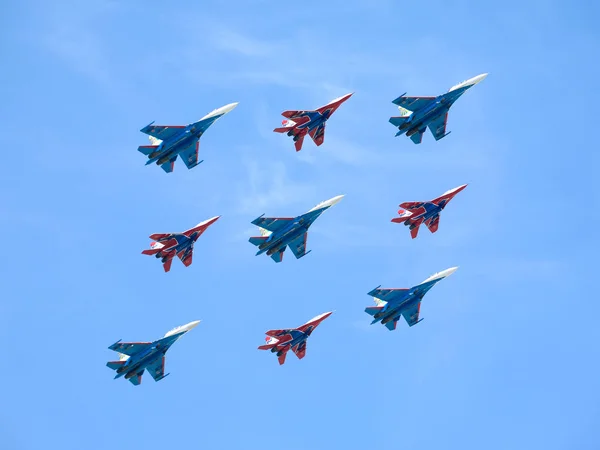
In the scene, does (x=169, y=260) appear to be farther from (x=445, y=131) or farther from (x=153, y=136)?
(x=445, y=131)

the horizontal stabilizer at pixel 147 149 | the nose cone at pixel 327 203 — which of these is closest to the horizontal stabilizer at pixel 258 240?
the nose cone at pixel 327 203

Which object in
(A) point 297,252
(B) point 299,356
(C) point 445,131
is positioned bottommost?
(B) point 299,356

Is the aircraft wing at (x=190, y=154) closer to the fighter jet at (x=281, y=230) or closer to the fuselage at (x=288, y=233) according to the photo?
the fighter jet at (x=281, y=230)

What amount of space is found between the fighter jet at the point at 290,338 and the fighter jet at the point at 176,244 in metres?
12.5

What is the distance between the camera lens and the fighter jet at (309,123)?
12838cm

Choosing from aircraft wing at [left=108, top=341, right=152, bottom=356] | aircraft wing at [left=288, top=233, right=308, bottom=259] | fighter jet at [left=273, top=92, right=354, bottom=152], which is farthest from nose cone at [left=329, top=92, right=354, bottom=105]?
aircraft wing at [left=108, top=341, right=152, bottom=356]

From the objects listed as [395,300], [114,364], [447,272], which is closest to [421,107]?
[447,272]

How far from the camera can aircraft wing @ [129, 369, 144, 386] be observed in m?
126

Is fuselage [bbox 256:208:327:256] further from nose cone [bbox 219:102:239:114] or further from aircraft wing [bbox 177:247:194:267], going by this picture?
nose cone [bbox 219:102:239:114]

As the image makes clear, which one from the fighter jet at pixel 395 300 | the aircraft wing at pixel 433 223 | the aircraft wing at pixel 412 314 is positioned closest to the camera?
the fighter jet at pixel 395 300

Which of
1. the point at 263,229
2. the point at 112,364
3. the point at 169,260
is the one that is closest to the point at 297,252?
the point at 263,229

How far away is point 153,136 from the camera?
126 meters

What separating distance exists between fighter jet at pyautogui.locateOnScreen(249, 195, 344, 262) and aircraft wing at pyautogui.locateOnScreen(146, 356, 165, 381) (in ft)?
51.5

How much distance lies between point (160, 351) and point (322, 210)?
23.3 metres
